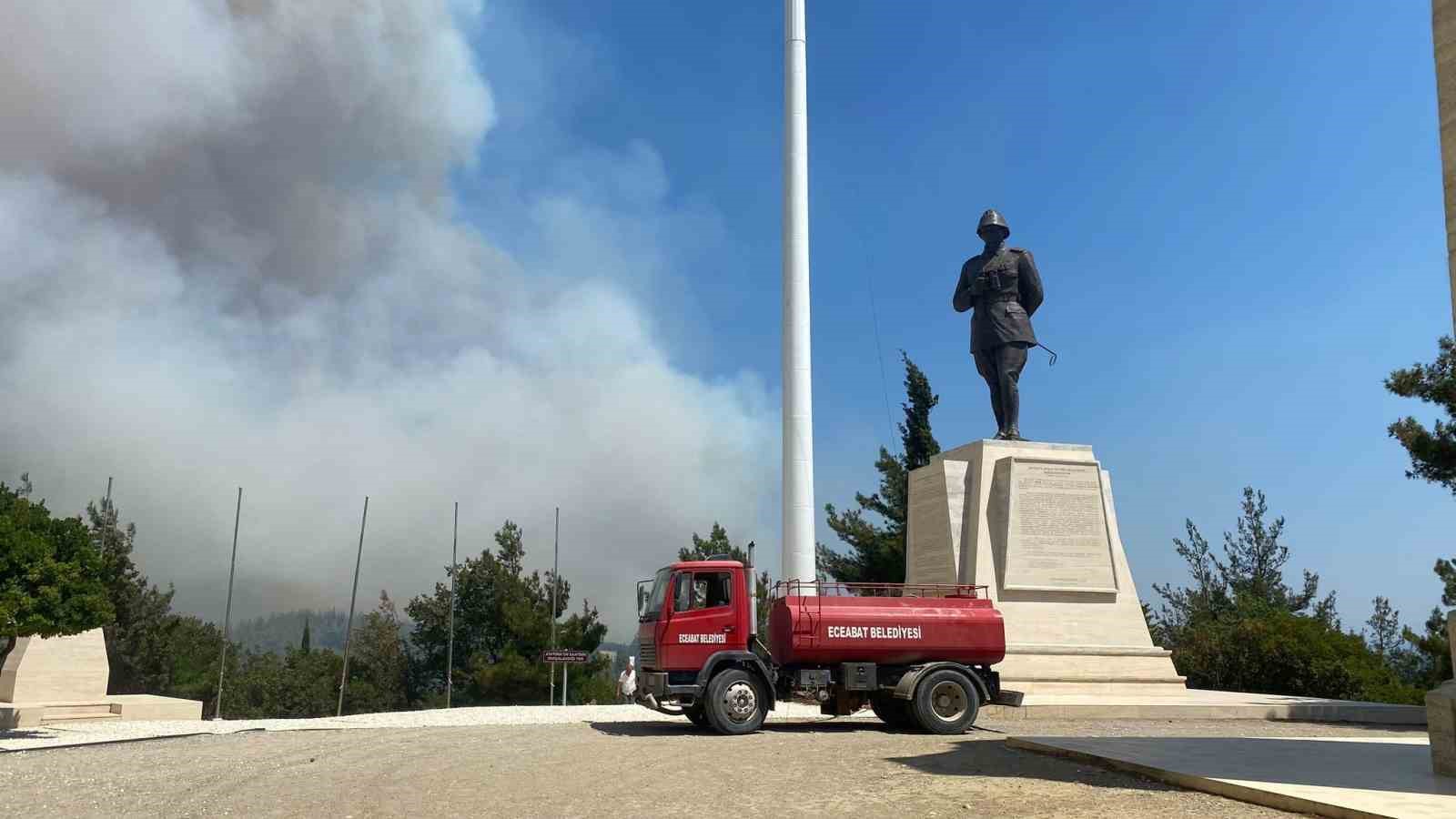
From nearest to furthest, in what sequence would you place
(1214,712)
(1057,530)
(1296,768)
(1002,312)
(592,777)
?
(1296,768), (592,777), (1214,712), (1057,530), (1002,312)

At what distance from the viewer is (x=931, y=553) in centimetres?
2530

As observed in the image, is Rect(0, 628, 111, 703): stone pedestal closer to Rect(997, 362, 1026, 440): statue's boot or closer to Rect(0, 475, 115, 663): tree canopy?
Rect(0, 475, 115, 663): tree canopy

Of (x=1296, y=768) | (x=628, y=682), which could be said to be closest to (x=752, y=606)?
(x=1296, y=768)

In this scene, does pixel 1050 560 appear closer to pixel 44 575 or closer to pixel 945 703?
pixel 945 703

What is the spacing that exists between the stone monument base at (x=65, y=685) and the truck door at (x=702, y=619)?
18.2m

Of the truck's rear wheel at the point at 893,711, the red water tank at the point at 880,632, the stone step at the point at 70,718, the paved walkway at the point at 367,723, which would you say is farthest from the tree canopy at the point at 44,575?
the truck's rear wheel at the point at 893,711

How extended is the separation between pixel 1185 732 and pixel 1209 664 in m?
14.7

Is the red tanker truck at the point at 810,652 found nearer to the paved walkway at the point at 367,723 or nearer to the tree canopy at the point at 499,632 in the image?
the paved walkway at the point at 367,723

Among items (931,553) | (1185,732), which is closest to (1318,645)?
(931,553)

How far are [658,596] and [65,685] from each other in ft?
Result: 65.6

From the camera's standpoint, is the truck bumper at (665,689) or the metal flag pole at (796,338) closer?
the truck bumper at (665,689)

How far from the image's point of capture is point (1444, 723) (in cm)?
974

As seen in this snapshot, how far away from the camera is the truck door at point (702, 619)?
661 inches

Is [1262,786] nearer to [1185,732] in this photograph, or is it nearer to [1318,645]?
[1185,732]
